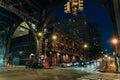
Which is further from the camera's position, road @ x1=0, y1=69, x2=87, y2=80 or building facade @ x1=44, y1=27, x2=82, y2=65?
building facade @ x1=44, y1=27, x2=82, y2=65

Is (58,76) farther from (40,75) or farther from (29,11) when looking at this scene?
(29,11)

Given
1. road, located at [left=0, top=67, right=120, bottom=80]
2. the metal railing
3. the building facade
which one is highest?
the metal railing

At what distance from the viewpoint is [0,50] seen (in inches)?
2030

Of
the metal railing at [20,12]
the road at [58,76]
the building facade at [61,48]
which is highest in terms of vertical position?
the metal railing at [20,12]

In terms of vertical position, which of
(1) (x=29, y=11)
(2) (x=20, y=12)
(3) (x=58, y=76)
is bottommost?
(3) (x=58, y=76)

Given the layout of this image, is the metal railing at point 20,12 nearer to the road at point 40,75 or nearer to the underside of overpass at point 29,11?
the underside of overpass at point 29,11

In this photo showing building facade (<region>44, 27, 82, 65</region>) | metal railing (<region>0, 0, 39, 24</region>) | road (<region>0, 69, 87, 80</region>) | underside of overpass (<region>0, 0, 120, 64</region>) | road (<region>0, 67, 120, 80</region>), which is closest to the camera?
road (<region>0, 69, 87, 80</region>)

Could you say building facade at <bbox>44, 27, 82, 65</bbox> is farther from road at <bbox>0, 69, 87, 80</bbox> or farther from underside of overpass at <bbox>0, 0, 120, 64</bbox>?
road at <bbox>0, 69, 87, 80</bbox>

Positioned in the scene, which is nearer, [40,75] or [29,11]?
[40,75]

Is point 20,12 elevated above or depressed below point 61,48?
above

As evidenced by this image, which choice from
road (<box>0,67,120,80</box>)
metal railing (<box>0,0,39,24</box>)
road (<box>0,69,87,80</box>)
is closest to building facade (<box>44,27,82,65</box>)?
metal railing (<box>0,0,39,24</box>)

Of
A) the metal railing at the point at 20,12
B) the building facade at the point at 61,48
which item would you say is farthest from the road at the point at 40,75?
the building facade at the point at 61,48

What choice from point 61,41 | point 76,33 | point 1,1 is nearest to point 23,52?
point 61,41

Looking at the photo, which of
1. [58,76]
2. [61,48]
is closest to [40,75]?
[58,76]
